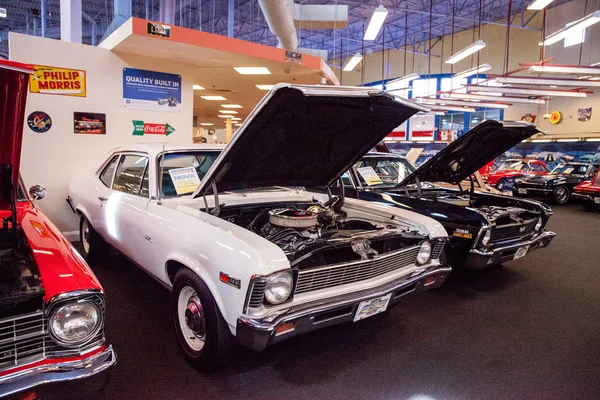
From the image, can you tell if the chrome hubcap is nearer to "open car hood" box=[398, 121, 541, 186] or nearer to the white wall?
"open car hood" box=[398, 121, 541, 186]

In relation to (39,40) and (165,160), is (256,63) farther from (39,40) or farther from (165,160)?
(165,160)

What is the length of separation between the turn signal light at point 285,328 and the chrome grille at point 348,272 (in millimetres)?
212

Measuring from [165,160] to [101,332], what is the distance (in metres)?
1.92

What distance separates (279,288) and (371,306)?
69cm

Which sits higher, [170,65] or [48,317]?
[170,65]

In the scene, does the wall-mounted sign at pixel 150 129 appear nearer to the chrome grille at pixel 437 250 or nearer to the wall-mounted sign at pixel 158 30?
the wall-mounted sign at pixel 158 30

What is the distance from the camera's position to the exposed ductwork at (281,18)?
25.7 feet

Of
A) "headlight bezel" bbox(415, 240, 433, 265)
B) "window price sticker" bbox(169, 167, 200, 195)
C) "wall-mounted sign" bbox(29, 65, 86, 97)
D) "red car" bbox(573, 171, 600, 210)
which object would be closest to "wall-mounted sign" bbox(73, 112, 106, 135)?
"wall-mounted sign" bbox(29, 65, 86, 97)

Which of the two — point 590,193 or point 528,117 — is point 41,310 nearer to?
point 590,193

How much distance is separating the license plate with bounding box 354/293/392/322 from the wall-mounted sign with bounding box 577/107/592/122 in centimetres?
→ 2217

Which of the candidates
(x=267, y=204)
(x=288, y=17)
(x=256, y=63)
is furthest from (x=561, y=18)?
(x=267, y=204)

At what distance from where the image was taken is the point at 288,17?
8.68 m

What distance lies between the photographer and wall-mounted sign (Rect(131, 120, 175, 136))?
21.0 feet

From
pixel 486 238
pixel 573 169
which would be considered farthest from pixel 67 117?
pixel 573 169
